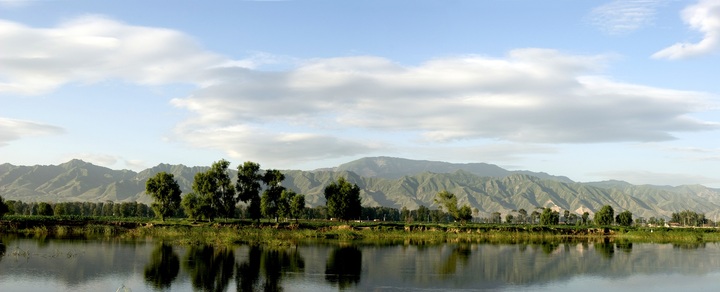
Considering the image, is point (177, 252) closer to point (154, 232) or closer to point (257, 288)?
point (257, 288)

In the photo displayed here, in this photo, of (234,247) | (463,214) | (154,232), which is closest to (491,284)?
(234,247)

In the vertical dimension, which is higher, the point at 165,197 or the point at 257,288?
the point at 165,197

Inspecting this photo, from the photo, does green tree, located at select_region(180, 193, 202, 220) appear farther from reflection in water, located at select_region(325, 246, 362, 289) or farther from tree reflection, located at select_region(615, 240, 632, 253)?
tree reflection, located at select_region(615, 240, 632, 253)

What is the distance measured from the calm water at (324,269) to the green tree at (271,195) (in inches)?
2084

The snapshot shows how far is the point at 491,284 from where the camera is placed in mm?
50219

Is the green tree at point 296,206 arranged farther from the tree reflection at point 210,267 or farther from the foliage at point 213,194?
the tree reflection at point 210,267

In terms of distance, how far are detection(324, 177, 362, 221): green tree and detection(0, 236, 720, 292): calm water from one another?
5920 centimetres

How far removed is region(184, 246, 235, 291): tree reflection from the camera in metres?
46.2

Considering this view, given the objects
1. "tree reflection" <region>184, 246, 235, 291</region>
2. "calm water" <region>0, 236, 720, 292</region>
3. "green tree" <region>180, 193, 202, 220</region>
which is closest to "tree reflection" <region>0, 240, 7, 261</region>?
"calm water" <region>0, 236, 720, 292</region>

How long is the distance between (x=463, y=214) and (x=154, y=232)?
8989cm

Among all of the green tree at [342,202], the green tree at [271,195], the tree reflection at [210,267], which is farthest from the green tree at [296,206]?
the tree reflection at [210,267]

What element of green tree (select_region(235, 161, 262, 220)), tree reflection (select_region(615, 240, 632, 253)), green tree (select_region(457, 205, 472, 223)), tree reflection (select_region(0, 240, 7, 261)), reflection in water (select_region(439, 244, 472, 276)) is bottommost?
tree reflection (select_region(615, 240, 632, 253))

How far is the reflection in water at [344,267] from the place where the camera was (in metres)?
50.0

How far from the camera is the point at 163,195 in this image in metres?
125
